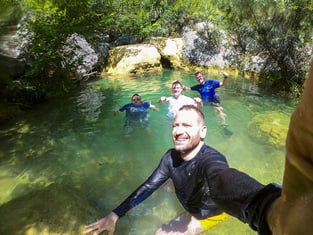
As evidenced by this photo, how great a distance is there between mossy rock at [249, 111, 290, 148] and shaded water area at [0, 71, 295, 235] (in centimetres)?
10

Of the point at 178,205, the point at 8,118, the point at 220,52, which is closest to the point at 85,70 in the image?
the point at 8,118

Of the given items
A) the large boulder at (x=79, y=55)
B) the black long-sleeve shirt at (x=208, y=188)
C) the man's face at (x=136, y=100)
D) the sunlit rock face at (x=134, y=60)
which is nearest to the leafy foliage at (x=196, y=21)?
the large boulder at (x=79, y=55)

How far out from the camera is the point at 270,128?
25.2 feet

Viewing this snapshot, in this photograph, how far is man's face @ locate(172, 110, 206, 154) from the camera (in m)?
3.30

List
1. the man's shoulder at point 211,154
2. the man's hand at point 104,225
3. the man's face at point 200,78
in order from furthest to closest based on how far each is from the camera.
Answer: the man's face at point 200,78, the man's hand at point 104,225, the man's shoulder at point 211,154

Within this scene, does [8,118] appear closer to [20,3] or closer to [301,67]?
[20,3]

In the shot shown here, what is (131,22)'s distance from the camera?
15406 mm

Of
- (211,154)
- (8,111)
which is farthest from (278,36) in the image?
(211,154)

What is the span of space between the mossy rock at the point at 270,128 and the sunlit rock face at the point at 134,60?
23.0ft

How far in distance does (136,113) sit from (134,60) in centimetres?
696

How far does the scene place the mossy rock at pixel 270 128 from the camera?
23.0ft

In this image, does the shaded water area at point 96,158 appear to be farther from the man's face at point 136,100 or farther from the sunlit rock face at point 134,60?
the sunlit rock face at point 134,60

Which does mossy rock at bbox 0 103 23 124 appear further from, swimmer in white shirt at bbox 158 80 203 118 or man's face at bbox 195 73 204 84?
man's face at bbox 195 73 204 84

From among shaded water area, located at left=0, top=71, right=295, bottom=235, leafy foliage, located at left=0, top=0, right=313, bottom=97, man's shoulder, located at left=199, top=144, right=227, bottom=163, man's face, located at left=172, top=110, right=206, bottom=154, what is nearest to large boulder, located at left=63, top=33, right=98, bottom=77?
leafy foliage, located at left=0, top=0, right=313, bottom=97
